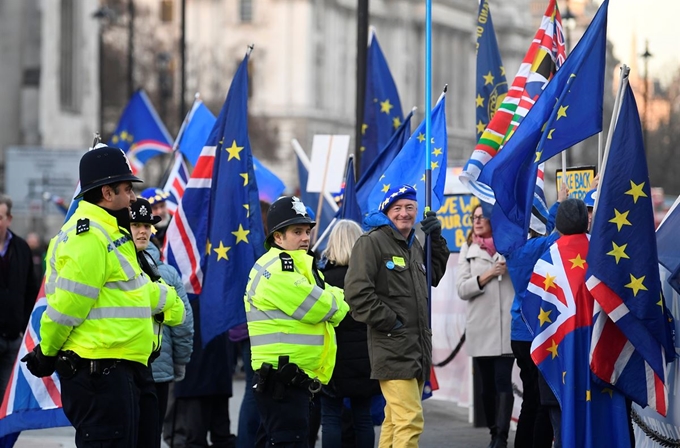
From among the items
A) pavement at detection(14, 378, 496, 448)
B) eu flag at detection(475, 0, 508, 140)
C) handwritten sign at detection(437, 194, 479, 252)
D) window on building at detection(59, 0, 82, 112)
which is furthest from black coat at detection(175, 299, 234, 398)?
window on building at detection(59, 0, 82, 112)

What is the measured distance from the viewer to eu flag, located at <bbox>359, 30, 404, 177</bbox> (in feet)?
46.6

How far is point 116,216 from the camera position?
22.9 feet

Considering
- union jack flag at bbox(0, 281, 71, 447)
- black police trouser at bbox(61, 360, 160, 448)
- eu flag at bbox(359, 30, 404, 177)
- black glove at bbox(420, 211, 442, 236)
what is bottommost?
union jack flag at bbox(0, 281, 71, 447)

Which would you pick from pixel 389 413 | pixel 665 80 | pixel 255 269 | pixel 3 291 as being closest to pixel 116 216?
pixel 255 269

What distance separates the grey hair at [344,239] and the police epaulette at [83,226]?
110 inches

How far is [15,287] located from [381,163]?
320 centimetres

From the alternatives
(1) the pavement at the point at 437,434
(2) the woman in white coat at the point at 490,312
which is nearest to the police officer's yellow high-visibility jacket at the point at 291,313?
(2) the woman in white coat at the point at 490,312

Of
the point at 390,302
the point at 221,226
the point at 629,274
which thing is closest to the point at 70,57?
the point at 221,226

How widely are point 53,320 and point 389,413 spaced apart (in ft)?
9.13

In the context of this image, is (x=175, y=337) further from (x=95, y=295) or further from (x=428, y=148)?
(x=95, y=295)

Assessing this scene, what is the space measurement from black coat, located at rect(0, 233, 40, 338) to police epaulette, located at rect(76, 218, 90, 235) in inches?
150

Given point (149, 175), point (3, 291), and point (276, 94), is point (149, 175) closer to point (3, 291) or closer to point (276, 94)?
point (276, 94)

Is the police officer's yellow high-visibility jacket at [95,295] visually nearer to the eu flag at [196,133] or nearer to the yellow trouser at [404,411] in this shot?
the yellow trouser at [404,411]

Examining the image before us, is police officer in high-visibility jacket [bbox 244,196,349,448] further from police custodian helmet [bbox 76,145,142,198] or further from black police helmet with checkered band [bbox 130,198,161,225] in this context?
police custodian helmet [bbox 76,145,142,198]
